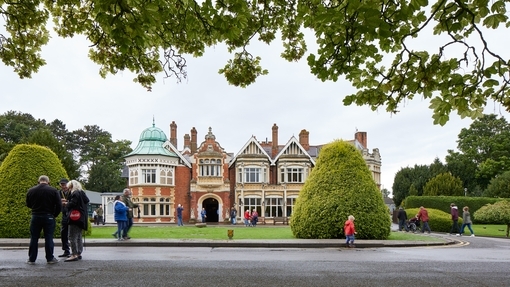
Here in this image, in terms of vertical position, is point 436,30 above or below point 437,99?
above

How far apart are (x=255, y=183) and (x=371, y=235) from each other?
31269mm

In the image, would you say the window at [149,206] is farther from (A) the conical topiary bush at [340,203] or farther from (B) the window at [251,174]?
(A) the conical topiary bush at [340,203]

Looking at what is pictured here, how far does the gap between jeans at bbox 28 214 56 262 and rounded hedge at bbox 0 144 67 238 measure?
28.2 ft

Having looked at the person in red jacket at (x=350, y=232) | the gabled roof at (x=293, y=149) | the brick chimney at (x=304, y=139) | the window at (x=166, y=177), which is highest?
the brick chimney at (x=304, y=139)

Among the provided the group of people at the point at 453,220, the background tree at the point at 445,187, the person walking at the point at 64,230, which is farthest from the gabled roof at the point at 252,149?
the person walking at the point at 64,230

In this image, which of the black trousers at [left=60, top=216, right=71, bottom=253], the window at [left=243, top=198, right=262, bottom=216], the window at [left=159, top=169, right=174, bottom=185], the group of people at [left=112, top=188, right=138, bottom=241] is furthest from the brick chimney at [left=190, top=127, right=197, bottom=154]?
the black trousers at [left=60, top=216, right=71, bottom=253]

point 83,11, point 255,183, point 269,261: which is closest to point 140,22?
point 83,11

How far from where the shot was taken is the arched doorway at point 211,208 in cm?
5019

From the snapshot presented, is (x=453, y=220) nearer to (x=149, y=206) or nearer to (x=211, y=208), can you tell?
Result: (x=211, y=208)

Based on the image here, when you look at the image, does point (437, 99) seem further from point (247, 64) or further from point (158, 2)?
point (247, 64)

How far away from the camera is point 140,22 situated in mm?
5895

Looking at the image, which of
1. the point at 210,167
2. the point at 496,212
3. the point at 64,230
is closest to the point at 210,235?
the point at 64,230

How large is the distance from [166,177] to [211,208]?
6468 millimetres

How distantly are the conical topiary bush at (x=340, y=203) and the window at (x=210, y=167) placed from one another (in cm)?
3014
